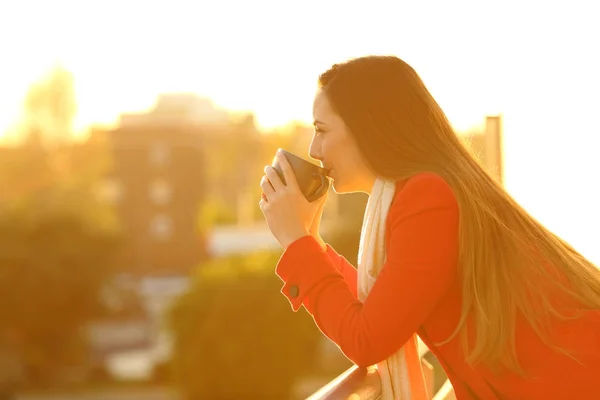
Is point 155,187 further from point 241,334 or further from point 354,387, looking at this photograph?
point 354,387

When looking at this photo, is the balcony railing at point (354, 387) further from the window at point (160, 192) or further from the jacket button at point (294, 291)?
the window at point (160, 192)

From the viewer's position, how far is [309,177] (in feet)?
4.68

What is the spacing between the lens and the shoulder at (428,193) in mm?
1306

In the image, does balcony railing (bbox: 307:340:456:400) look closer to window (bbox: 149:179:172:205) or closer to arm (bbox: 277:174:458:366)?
arm (bbox: 277:174:458:366)

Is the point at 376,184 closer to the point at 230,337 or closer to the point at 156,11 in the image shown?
the point at 230,337

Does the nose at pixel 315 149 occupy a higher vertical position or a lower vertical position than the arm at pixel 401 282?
higher

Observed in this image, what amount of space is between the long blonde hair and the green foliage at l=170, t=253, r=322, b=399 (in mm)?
23649

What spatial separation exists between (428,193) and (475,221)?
0.07 meters

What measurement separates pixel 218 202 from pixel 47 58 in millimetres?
9735

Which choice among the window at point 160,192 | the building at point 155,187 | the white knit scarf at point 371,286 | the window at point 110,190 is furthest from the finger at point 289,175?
the window at point 110,190

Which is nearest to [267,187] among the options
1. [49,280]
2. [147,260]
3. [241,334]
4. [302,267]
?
[302,267]

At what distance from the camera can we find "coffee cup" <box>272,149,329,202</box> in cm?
143

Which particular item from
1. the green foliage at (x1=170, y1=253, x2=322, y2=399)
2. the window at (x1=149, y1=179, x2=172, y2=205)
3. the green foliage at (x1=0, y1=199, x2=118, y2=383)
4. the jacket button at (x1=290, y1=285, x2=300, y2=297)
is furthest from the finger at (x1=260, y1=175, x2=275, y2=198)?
the window at (x1=149, y1=179, x2=172, y2=205)

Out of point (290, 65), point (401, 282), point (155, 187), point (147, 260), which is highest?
point (401, 282)
